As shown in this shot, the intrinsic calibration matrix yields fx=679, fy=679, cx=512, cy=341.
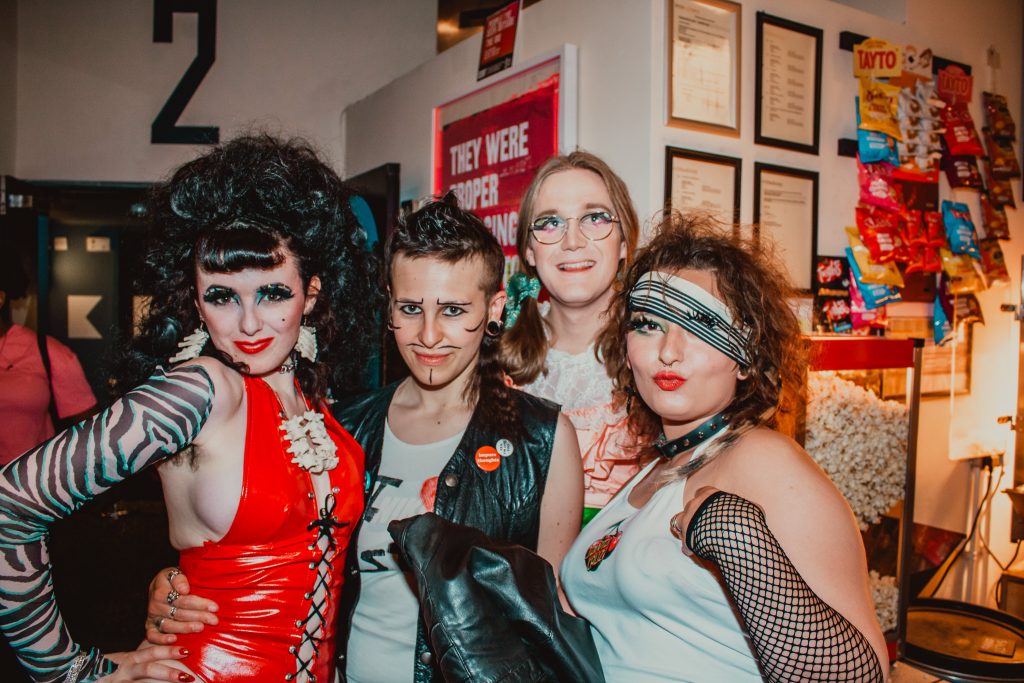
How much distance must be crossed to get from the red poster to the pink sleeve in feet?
7.27

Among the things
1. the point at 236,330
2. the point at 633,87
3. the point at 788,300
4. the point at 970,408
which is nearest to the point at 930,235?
the point at 970,408

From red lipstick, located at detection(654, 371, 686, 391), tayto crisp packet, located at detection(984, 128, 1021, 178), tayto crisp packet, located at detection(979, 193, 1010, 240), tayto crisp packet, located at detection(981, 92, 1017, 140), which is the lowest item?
red lipstick, located at detection(654, 371, 686, 391)

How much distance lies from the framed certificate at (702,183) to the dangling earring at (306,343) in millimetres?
1448

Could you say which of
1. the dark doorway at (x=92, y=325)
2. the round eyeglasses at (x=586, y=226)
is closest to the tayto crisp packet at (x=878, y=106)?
the round eyeglasses at (x=586, y=226)

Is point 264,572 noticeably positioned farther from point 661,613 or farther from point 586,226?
point 586,226

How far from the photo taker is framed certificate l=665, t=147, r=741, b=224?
257 centimetres

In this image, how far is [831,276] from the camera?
10.00 ft

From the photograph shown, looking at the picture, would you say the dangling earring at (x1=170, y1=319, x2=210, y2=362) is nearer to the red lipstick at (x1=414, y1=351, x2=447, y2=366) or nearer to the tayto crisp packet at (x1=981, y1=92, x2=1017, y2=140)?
the red lipstick at (x1=414, y1=351, x2=447, y2=366)

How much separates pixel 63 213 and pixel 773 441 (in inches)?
275

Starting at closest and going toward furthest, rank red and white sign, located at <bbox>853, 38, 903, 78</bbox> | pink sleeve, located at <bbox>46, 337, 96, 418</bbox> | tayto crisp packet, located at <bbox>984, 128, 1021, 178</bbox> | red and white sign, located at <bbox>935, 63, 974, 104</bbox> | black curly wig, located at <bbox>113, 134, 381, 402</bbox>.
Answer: black curly wig, located at <bbox>113, 134, 381, 402</bbox>
red and white sign, located at <bbox>853, 38, 903, 78</bbox>
red and white sign, located at <bbox>935, 63, 974, 104</bbox>
pink sleeve, located at <bbox>46, 337, 96, 418</bbox>
tayto crisp packet, located at <bbox>984, 128, 1021, 178</bbox>

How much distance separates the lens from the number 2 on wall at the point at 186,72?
5.27 meters

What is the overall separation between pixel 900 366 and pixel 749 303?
129 centimetres

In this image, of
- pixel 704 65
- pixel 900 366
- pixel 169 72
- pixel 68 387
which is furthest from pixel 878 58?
pixel 169 72

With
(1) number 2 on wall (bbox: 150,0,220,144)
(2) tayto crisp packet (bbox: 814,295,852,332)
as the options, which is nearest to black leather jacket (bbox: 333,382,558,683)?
(2) tayto crisp packet (bbox: 814,295,852,332)
